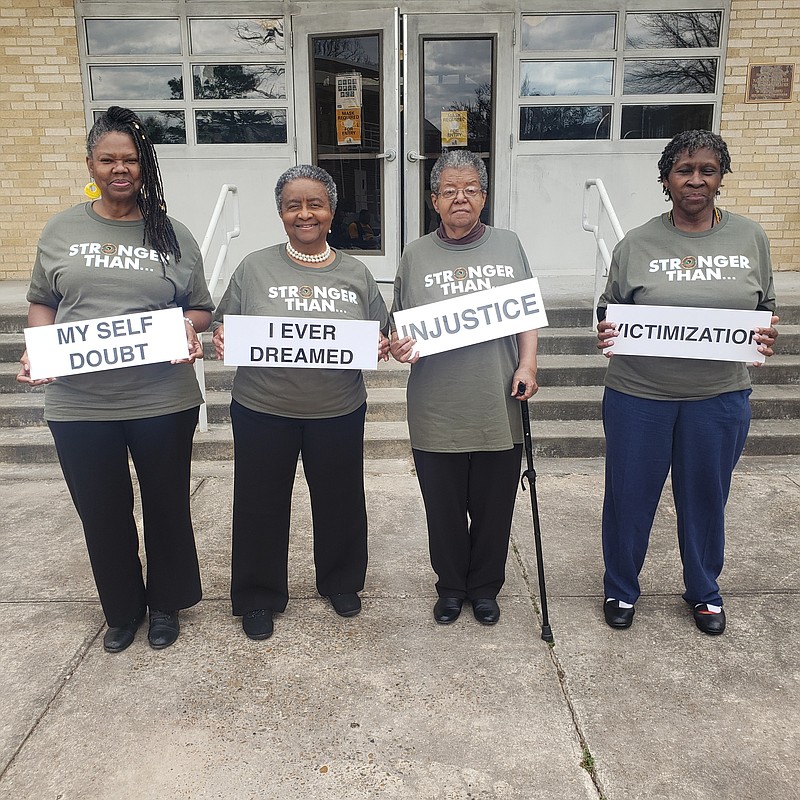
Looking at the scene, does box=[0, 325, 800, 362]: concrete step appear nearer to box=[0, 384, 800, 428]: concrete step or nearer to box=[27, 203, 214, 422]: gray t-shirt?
box=[0, 384, 800, 428]: concrete step

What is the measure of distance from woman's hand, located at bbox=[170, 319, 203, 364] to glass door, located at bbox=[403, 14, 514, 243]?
4.70 metres

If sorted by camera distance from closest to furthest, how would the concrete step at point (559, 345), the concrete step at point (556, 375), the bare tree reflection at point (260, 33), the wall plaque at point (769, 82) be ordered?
the concrete step at point (556, 375)
the concrete step at point (559, 345)
the wall plaque at point (769, 82)
the bare tree reflection at point (260, 33)

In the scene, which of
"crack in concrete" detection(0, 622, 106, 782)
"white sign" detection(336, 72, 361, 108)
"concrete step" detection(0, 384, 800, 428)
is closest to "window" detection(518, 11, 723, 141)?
"white sign" detection(336, 72, 361, 108)

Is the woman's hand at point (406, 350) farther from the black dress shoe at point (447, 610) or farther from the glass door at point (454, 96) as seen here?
the glass door at point (454, 96)

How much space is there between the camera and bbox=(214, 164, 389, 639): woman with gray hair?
2.69m

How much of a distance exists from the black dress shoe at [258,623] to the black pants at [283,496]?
0.08 feet

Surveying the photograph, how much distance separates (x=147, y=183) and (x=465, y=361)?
1.31 m

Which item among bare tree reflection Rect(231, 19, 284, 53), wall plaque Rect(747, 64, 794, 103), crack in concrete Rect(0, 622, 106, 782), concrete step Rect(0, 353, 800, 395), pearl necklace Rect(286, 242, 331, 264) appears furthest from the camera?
bare tree reflection Rect(231, 19, 284, 53)

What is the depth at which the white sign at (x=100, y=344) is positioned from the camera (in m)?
2.50

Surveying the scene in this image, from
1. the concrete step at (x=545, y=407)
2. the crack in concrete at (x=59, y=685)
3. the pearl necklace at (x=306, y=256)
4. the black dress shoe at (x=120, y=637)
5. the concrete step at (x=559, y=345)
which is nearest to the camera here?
the crack in concrete at (x=59, y=685)

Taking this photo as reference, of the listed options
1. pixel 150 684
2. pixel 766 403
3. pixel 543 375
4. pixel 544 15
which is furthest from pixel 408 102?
pixel 150 684

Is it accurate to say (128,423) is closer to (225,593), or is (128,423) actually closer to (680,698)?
(225,593)

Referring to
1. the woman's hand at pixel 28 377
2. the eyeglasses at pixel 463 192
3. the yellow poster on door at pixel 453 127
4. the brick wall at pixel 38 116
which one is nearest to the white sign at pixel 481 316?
the eyeglasses at pixel 463 192

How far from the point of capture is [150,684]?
104 inches
